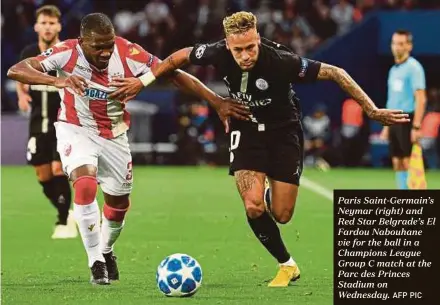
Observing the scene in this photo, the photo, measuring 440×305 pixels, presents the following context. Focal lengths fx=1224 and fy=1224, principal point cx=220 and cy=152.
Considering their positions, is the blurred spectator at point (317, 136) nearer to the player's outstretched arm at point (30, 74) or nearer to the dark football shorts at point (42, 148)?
the dark football shorts at point (42, 148)

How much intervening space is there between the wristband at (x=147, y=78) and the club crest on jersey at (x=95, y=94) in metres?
0.39

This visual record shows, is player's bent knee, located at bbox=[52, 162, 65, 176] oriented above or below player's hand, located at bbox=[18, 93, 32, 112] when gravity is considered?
below

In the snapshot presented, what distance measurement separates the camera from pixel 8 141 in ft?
80.7

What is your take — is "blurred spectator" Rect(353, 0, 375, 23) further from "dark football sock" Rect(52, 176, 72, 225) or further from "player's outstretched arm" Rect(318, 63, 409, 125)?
"player's outstretched arm" Rect(318, 63, 409, 125)

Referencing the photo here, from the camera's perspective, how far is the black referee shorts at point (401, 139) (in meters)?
15.4

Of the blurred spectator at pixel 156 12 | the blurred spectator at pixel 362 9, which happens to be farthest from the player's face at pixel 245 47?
the blurred spectator at pixel 362 9

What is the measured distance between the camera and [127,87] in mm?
8664

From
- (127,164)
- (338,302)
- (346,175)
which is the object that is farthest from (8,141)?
(338,302)

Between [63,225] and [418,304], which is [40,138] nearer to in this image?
[63,225]

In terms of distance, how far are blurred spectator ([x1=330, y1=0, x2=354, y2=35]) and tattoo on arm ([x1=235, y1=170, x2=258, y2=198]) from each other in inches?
763

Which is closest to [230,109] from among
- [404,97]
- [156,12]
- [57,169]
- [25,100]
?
[57,169]

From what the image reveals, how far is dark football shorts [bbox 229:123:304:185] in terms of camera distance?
895 centimetres

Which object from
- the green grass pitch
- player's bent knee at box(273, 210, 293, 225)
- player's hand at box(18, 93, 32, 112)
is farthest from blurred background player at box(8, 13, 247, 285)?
Answer: player's hand at box(18, 93, 32, 112)

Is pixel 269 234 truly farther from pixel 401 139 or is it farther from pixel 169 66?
pixel 401 139
